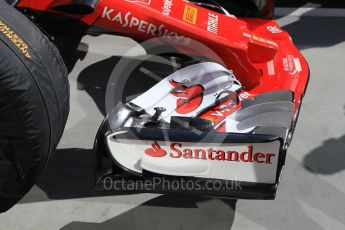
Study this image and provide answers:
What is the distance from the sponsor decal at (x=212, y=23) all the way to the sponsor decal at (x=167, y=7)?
239mm

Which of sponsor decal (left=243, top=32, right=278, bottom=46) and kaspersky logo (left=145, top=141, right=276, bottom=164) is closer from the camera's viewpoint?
kaspersky logo (left=145, top=141, right=276, bottom=164)

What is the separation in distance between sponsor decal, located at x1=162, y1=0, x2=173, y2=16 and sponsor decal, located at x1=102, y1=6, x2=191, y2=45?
3.3 inches

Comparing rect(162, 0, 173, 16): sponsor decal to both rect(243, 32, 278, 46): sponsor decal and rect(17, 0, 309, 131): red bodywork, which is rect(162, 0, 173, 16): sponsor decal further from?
rect(243, 32, 278, 46): sponsor decal

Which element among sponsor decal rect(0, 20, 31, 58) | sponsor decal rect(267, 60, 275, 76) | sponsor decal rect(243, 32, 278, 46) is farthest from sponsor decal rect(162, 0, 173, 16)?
sponsor decal rect(0, 20, 31, 58)

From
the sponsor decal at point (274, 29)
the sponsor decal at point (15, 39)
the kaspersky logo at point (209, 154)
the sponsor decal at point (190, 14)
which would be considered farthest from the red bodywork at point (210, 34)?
the sponsor decal at point (15, 39)

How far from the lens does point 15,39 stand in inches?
86.7

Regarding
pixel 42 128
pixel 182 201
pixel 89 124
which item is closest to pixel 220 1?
pixel 89 124

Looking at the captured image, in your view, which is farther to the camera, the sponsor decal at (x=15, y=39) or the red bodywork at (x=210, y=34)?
the red bodywork at (x=210, y=34)

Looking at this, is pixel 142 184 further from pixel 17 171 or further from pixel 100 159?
pixel 17 171

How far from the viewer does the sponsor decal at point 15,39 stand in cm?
219

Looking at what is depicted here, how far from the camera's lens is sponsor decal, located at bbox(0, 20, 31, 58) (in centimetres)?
219

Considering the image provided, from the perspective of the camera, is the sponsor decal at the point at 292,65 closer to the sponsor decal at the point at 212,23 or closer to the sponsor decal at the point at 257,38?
the sponsor decal at the point at 257,38

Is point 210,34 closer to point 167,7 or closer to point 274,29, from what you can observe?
point 167,7

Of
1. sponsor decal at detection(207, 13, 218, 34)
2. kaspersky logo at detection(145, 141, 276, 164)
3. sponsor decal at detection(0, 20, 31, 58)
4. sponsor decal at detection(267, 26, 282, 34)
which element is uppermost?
sponsor decal at detection(0, 20, 31, 58)
